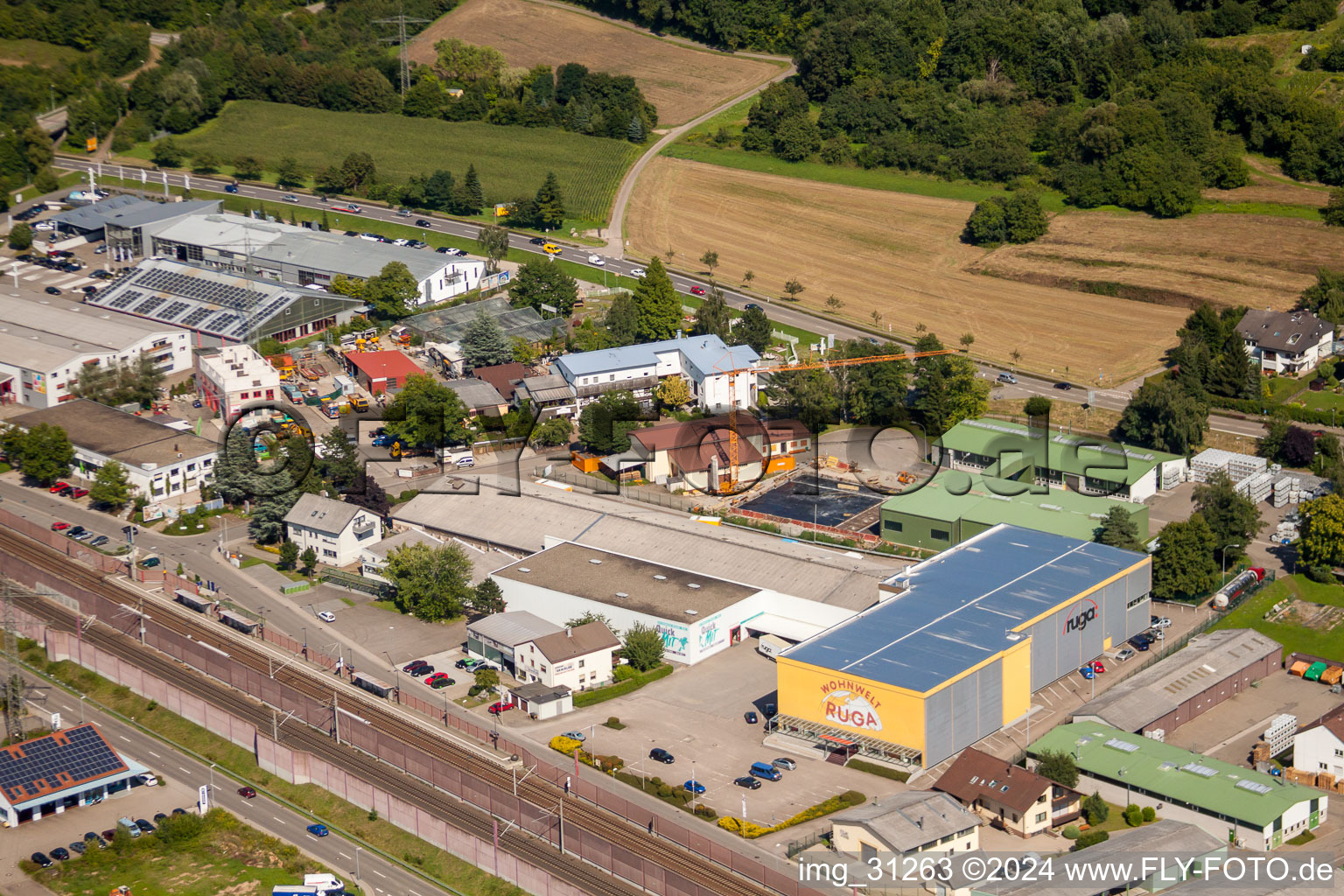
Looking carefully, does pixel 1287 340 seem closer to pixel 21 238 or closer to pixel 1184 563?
pixel 1184 563

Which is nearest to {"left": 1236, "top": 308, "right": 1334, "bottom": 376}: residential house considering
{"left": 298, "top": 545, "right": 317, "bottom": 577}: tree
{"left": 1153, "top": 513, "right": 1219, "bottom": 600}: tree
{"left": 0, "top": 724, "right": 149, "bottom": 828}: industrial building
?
{"left": 1153, "top": 513, "right": 1219, "bottom": 600}: tree

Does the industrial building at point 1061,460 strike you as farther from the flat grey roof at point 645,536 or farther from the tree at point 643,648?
the tree at point 643,648

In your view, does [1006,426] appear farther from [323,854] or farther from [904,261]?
[323,854]

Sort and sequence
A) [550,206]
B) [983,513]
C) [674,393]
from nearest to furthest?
[983,513] < [674,393] < [550,206]

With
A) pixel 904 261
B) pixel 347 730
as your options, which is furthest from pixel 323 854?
pixel 904 261

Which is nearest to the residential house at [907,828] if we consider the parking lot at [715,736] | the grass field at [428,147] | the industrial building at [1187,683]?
the parking lot at [715,736]

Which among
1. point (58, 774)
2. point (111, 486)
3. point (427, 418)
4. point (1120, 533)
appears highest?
point (427, 418)

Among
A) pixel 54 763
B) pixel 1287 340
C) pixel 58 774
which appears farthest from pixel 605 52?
pixel 58 774

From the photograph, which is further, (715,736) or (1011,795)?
(715,736)
